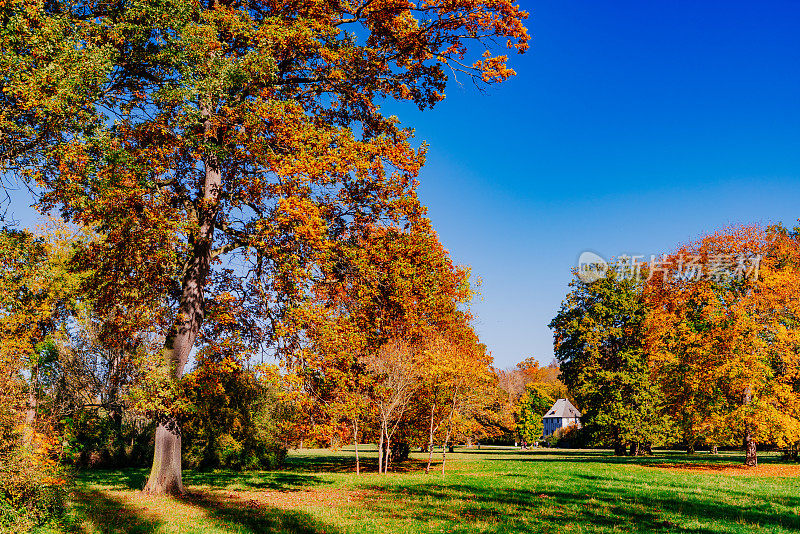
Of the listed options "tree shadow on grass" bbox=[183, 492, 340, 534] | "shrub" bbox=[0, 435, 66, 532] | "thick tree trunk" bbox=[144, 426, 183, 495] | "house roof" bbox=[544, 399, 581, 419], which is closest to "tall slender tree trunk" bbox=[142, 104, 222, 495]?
"thick tree trunk" bbox=[144, 426, 183, 495]

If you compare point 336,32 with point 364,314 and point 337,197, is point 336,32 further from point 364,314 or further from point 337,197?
point 364,314

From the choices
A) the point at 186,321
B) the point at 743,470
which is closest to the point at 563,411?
the point at 743,470

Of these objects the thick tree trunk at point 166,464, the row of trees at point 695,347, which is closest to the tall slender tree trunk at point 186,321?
the thick tree trunk at point 166,464

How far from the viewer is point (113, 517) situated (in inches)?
424

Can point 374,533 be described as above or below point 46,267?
below

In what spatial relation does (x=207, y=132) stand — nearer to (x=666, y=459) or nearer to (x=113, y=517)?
(x=113, y=517)

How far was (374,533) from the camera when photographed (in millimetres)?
9445

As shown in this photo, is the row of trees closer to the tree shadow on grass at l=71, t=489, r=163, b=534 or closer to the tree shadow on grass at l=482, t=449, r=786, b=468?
the tree shadow on grass at l=482, t=449, r=786, b=468

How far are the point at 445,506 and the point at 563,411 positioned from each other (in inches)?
3115

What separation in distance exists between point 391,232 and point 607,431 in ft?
95.9

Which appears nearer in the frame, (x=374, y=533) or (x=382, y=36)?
(x=374, y=533)

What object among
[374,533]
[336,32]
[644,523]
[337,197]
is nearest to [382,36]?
[336,32]

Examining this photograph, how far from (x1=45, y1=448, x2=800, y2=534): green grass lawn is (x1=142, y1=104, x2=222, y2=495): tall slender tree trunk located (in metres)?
0.82

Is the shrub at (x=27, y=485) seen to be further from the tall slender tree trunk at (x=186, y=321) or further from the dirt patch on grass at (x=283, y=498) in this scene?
the tall slender tree trunk at (x=186, y=321)
